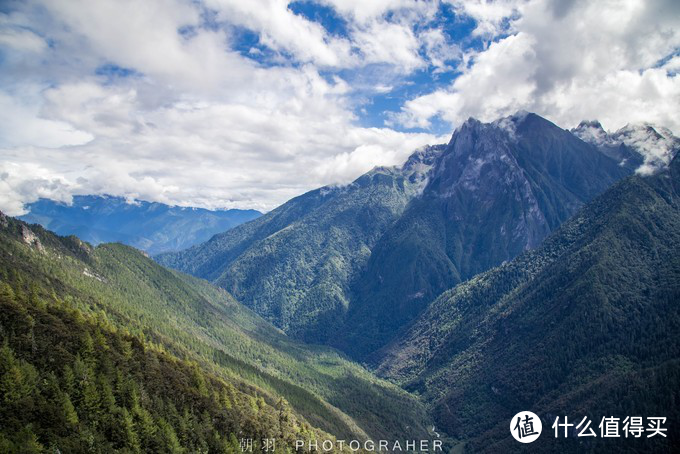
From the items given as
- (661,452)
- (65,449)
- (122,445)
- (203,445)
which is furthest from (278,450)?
(661,452)

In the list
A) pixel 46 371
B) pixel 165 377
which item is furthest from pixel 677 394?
pixel 46 371

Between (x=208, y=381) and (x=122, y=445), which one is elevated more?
(x=208, y=381)

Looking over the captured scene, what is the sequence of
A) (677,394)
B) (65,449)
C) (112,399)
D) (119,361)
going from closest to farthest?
(65,449), (112,399), (119,361), (677,394)

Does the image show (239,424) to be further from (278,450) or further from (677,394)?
(677,394)

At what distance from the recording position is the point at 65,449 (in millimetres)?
85500

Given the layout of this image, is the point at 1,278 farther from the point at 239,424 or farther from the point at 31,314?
the point at 239,424

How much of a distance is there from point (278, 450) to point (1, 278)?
13176 centimetres

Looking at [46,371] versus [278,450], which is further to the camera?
[278,450]

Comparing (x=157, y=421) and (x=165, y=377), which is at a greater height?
(x=165, y=377)

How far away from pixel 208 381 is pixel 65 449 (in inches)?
2799

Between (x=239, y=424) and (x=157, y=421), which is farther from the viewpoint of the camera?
(x=239, y=424)

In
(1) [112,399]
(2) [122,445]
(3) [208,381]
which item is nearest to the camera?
(2) [122,445]

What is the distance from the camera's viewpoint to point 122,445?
321 feet

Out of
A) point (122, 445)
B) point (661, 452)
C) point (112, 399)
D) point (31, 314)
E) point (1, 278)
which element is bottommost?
point (661, 452)
